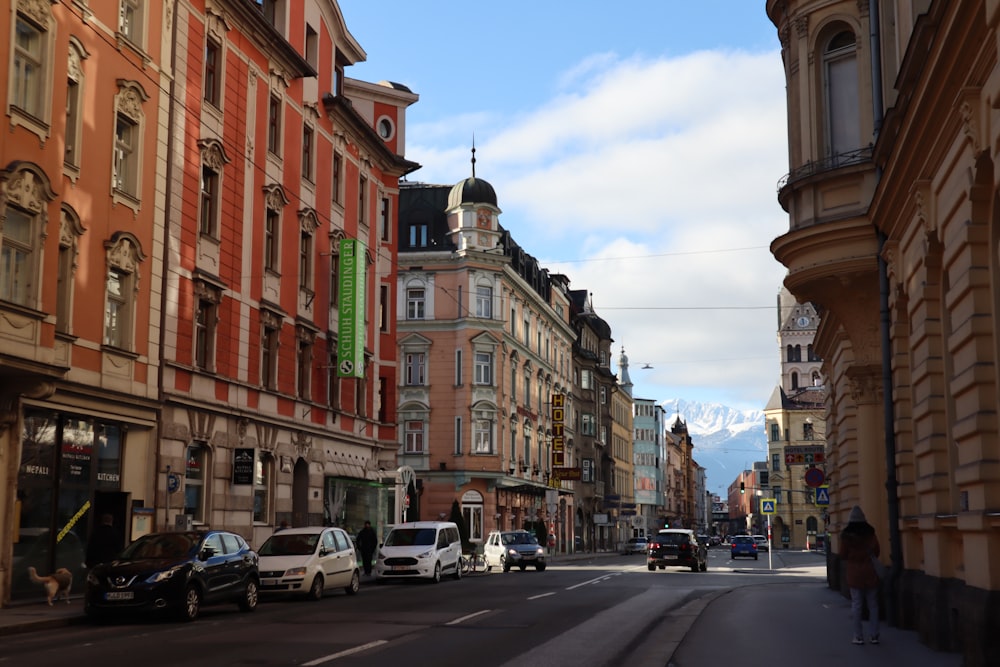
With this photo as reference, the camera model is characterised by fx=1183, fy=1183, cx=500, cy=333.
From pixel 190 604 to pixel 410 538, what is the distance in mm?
15099

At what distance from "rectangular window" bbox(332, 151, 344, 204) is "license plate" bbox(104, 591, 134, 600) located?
2366 centimetres

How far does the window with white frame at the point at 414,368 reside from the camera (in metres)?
65.8

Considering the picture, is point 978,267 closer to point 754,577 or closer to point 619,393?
point 754,577

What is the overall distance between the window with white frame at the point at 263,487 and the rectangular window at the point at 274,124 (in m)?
9.11

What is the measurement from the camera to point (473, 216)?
66.4 metres

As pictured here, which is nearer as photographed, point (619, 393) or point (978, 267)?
point (978, 267)

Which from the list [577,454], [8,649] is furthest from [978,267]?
[577,454]

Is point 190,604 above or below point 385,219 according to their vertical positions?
below

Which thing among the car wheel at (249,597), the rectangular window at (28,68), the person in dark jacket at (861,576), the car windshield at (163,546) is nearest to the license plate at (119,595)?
the car windshield at (163,546)

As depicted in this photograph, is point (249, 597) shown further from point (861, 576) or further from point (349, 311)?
point (349, 311)

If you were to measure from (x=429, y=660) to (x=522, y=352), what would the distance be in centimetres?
5978

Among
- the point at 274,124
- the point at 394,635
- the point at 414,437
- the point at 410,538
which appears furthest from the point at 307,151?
the point at 414,437

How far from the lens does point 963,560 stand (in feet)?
47.9

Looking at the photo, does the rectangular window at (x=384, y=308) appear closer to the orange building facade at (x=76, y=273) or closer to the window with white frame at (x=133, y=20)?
the orange building facade at (x=76, y=273)
